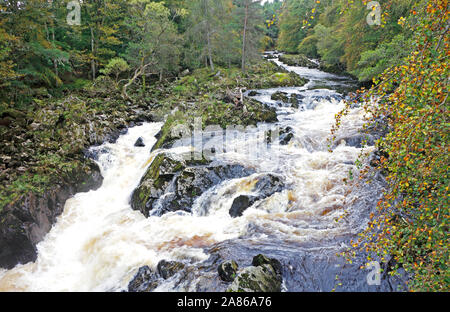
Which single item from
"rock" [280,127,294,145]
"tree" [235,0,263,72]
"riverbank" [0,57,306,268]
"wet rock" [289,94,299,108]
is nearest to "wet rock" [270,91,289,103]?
"wet rock" [289,94,299,108]

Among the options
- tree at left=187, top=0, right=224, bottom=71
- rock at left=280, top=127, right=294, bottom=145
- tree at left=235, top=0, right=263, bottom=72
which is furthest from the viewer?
tree at left=187, top=0, right=224, bottom=71

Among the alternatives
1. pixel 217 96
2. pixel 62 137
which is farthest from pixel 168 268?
pixel 217 96

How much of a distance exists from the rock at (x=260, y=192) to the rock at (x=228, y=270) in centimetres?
250

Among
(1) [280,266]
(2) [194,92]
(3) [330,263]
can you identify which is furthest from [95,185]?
(2) [194,92]

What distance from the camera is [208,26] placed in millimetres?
28594

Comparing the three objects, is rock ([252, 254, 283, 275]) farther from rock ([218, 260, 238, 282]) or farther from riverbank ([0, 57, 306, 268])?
riverbank ([0, 57, 306, 268])

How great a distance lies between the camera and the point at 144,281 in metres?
6.14

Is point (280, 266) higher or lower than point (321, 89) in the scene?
lower

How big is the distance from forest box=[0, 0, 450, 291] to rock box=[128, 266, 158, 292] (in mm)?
3593

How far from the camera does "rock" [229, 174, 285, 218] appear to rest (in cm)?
851

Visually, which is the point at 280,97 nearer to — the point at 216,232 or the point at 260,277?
the point at 216,232

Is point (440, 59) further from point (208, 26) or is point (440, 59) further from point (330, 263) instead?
point (208, 26)

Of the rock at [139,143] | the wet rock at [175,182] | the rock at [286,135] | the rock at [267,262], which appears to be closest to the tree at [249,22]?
the rock at [286,135]

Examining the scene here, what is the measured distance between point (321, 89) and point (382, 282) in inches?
781
